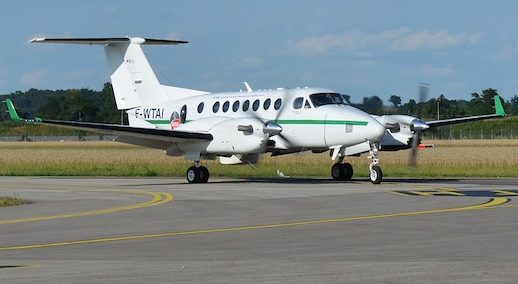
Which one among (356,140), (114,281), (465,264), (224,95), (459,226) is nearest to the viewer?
(114,281)

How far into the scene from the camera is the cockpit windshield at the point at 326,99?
32.7 m

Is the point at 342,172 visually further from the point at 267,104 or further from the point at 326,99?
the point at 267,104

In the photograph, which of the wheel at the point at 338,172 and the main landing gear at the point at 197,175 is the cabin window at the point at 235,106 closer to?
the main landing gear at the point at 197,175

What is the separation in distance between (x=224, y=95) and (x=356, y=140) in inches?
261

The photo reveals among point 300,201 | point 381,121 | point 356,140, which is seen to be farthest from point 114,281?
point 381,121

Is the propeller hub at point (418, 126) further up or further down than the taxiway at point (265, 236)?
further up

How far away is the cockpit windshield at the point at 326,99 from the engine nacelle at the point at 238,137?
1969 millimetres

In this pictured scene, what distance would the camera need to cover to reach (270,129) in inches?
1267

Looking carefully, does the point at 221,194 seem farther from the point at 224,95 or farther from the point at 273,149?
the point at 224,95

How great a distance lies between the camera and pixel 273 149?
33.2 m

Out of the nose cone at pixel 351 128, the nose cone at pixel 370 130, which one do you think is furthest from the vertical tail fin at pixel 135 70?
the nose cone at pixel 370 130

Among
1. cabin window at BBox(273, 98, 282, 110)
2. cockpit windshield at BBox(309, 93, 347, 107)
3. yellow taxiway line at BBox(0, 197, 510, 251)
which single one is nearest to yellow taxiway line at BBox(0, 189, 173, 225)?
yellow taxiway line at BBox(0, 197, 510, 251)

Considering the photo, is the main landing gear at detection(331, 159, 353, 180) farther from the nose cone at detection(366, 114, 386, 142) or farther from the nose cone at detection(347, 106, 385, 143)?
the nose cone at detection(366, 114, 386, 142)

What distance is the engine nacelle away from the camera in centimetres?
3247
